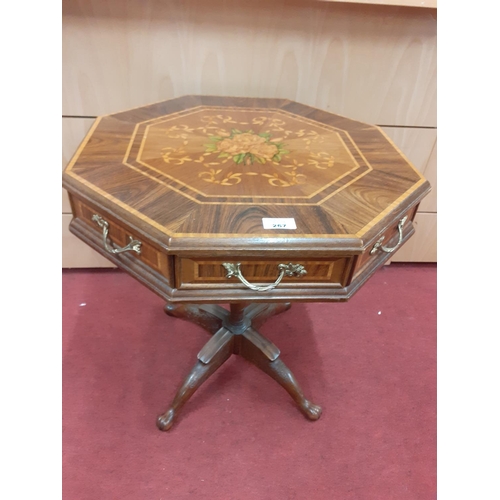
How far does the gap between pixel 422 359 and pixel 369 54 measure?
3.56ft

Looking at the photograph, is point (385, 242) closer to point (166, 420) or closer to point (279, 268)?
point (279, 268)

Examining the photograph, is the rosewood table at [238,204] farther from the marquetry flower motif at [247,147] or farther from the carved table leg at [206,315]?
the carved table leg at [206,315]

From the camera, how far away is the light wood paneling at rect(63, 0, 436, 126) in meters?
1.22

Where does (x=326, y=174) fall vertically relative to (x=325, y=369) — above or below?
above

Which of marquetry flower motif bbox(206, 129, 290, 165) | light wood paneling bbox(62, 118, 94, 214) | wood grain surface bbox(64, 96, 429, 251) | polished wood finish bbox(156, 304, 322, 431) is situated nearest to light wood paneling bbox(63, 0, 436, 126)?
light wood paneling bbox(62, 118, 94, 214)

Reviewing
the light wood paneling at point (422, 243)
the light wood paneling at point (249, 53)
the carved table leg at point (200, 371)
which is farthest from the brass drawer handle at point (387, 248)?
the light wood paneling at point (422, 243)

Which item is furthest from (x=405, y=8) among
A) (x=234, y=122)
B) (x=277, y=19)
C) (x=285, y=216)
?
(x=285, y=216)

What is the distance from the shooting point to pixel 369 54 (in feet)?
4.38

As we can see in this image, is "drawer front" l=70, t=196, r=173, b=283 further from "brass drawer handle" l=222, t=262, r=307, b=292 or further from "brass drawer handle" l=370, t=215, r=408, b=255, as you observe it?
"brass drawer handle" l=370, t=215, r=408, b=255

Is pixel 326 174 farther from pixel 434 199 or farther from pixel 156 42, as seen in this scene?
pixel 434 199

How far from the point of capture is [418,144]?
5.09ft

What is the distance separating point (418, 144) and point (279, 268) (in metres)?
1.07

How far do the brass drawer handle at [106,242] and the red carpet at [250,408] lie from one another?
633 millimetres

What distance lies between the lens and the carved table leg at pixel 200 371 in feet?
3.86
